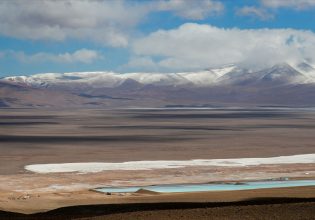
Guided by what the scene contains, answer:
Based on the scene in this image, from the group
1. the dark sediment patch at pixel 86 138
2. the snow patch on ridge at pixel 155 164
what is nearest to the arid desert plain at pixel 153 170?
the snow patch on ridge at pixel 155 164

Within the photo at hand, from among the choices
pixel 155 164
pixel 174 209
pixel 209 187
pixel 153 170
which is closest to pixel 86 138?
pixel 155 164

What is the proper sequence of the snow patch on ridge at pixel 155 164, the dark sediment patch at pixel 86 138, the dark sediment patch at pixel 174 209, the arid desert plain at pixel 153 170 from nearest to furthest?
the dark sediment patch at pixel 174 209 < the arid desert plain at pixel 153 170 < the snow patch on ridge at pixel 155 164 < the dark sediment patch at pixel 86 138

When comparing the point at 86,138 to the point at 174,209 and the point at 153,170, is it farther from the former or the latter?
the point at 174,209

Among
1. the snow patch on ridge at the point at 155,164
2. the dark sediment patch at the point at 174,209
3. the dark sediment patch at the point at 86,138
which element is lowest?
the dark sediment patch at the point at 174,209

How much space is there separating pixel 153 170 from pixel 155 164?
12.5 feet

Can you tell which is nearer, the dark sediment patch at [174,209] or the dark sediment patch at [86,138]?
the dark sediment patch at [174,209]

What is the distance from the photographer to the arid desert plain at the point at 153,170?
27.1m

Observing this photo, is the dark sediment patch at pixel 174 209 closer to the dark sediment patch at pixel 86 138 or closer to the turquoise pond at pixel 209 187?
the turquoise pond at pixel 209 187

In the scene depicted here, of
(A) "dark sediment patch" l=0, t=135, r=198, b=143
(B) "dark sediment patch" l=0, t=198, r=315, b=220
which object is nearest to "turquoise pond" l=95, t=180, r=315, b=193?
(B) "dark sediment patch" l=0, t=198, r=315, b=220

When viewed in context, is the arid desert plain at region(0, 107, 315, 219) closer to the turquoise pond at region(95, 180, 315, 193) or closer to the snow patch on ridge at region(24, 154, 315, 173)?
the snow patch on ridge at region(24, 154, 315, 173)

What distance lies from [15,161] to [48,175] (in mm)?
9140

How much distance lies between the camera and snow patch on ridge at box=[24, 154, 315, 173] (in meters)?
48.3

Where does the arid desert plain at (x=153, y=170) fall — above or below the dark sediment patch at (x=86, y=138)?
below

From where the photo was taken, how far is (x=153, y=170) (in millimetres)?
47844
